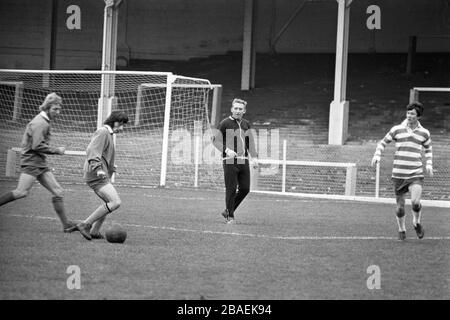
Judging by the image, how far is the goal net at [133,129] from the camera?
25.5 m

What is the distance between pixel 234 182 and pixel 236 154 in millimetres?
431

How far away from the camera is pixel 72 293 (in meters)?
7.77

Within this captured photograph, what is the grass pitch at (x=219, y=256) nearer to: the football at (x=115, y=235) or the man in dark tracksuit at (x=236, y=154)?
the football at (x=115, y=235)

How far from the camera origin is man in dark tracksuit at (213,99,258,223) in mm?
14648

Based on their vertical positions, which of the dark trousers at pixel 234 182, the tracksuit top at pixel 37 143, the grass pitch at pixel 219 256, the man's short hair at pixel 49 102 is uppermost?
the man's short hair at pixel 49 102

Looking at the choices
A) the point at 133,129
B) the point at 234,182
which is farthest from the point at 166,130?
the point at 234,182

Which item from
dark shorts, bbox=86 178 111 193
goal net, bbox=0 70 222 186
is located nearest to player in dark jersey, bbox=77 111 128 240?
dark shorts, bbox=86 178 111 193

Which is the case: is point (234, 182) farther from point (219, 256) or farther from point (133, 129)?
point (133, 129)

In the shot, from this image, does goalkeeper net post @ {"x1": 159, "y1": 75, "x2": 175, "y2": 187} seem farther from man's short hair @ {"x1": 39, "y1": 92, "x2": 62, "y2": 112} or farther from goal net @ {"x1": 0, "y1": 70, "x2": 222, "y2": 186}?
man's short hair @ {"x1": 39, "y1": 92, "x2": 62, "y2": 112}

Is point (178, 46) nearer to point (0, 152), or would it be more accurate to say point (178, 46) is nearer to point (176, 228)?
point (0, 152)

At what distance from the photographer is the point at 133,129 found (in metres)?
28.0

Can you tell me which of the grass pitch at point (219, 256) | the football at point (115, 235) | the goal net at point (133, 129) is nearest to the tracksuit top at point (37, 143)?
the grass pitch at point (219, 256)

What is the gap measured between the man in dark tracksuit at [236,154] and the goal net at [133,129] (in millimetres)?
8382
